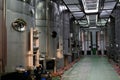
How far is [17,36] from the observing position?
14.6ft

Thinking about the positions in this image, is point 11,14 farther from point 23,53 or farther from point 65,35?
point 65,35

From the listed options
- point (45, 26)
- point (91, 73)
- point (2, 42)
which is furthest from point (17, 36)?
point (91, 73)

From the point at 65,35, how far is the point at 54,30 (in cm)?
442

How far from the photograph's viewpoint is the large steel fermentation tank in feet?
13.8

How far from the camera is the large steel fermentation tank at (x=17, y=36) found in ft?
13.8

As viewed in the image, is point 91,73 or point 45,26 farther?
point 91,73

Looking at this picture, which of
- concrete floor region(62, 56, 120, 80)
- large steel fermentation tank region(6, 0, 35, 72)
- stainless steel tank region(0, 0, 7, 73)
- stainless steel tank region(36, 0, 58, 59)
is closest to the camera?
stainless steel tank region(0, 0, 7, 73)

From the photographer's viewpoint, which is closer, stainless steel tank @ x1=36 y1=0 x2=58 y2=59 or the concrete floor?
stainless steel tank @ x1=36 y1=0 x2=58 y2=59

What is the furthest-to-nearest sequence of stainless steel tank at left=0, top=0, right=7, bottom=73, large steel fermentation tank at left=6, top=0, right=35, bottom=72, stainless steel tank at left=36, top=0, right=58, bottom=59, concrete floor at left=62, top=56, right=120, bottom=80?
1. concrete floor at left=62, top=56, right=120, bottom=80
2. stainless steel tank at left=36, top=0, right=58, bottom=59
3. large steel fermentation tank at left=6, top=0, right=35, bottom=72
4. stainless steel tank at left=0, top=0, right=7, bottom=73

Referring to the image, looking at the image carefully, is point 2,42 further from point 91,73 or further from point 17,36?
point 91,73

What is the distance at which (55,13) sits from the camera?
832 centimetres

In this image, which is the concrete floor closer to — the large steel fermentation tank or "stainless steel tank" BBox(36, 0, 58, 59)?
"stainless steel tank" BBox(36, 0, 58, 59)

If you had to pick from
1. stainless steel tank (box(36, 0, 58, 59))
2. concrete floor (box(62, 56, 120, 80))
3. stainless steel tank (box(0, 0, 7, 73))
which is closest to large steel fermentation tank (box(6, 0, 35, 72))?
stainless steel tank (box(0, 0, 7, 73))

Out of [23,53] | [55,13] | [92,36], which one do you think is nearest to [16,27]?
[23,53]
